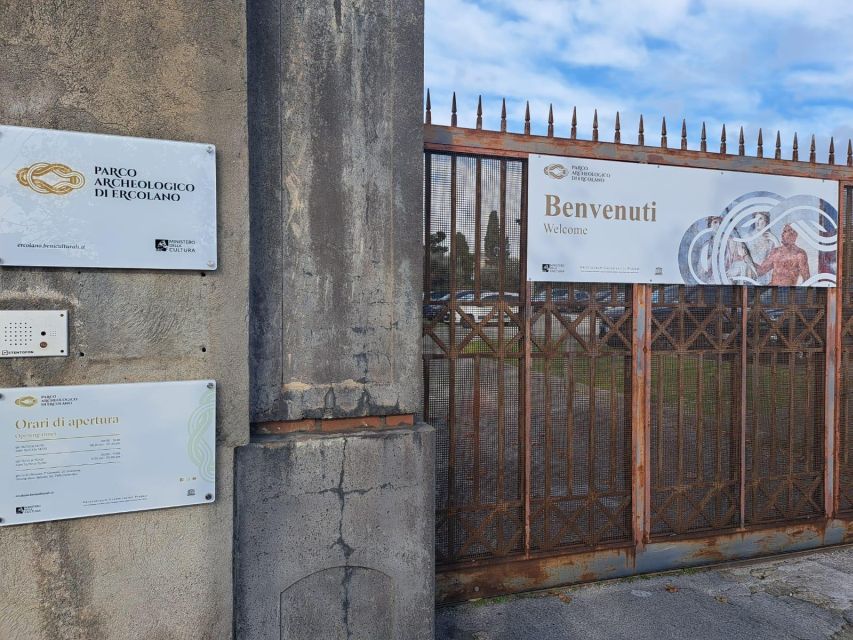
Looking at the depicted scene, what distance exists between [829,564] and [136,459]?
483 cm

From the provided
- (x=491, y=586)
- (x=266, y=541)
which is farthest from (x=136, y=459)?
(x=491, y=586)

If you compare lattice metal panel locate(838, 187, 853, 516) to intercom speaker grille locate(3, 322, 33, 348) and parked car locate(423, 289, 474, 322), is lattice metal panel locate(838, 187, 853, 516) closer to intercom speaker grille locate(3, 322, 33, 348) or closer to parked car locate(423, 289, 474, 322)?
parked car locate(423, 289, 474, 322)

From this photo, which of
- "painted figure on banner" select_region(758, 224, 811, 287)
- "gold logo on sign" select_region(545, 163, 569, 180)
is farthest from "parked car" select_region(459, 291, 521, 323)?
"painted figure on banner" select_region(758, 224, 811, 287)

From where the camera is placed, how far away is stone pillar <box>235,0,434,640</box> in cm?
281

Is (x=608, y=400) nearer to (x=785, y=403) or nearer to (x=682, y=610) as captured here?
(x=682, y=610)

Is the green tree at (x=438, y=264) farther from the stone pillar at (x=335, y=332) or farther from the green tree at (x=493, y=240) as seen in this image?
the stone pillar at (x=335, y=332)

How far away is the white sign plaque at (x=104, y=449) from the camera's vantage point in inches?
94.8

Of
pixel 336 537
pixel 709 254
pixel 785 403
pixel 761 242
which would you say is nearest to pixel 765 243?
pixel 761 242

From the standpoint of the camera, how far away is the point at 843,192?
15.2ft

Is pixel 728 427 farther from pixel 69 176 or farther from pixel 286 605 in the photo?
pixel 69 176

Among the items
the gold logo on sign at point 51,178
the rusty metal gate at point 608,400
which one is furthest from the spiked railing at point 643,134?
the gold logo on sign at point 51,178

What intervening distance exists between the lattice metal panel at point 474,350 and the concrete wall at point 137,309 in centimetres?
135

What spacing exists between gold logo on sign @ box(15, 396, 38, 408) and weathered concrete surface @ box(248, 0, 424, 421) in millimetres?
897

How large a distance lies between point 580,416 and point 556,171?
1.67 m
